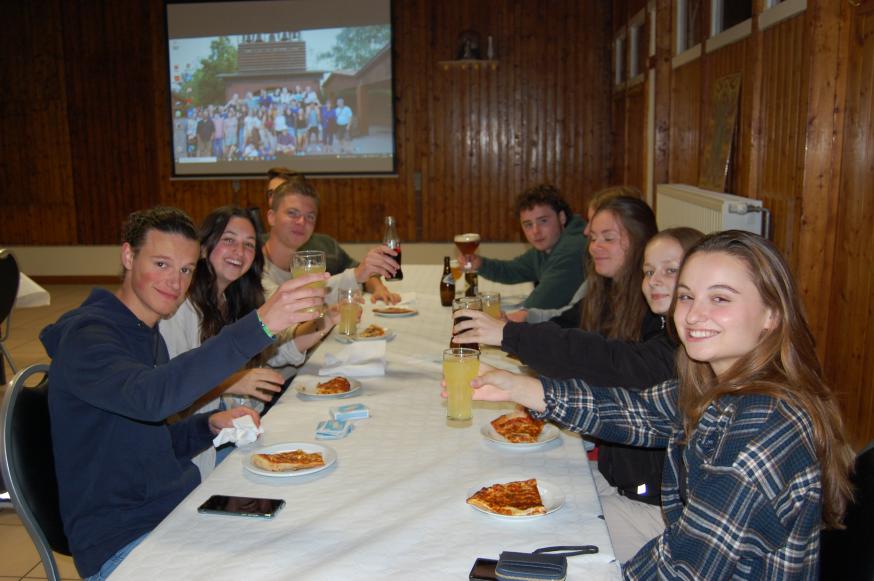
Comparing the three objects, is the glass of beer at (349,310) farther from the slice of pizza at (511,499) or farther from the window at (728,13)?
the window at (728,13)

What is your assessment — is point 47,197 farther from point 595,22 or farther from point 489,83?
point 595,22

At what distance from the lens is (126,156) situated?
29.3ft

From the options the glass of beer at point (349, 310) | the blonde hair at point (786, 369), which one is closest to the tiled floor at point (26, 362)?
the glass of beer at point (349, 310)

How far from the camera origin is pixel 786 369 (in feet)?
4.40

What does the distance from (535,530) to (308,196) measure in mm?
2681

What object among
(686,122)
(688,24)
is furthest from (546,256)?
(688,24)

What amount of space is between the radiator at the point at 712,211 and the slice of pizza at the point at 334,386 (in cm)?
197

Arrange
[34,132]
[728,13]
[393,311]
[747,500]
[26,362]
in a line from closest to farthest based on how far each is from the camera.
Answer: [747,500] < [393,311] < [728,13] < [26,362] < [34,132]

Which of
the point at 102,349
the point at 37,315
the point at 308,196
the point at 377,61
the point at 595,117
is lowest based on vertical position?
the point at 37,315

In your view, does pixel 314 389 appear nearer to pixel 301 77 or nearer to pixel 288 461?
pixel 288 461

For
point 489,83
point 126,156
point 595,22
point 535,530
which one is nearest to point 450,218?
point 489,83

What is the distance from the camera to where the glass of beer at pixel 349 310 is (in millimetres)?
3029

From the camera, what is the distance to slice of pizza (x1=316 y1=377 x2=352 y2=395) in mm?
2289

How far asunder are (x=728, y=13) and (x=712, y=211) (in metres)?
1.43
